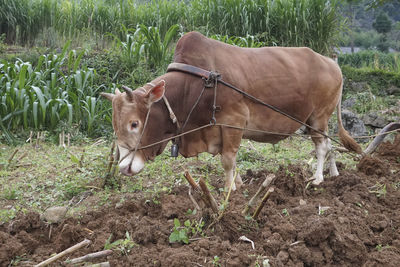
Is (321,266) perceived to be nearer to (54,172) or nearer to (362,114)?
(54,172)

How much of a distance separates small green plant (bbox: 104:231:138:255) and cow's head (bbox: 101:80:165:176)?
654 mm

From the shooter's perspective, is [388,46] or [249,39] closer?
[249,39]

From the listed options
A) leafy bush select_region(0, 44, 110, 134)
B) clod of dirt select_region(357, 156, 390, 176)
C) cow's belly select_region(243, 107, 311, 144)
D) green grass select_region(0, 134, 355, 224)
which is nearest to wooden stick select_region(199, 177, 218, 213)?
green grass select_region(0, 134, 355, 224)

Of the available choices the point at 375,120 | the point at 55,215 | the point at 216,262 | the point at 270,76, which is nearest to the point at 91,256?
the point at 216,262

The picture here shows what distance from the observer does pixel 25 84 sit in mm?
6695

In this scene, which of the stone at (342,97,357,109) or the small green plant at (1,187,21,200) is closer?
the small green plant at (1,187,21,200)

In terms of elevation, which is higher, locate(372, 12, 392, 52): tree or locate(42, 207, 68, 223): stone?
locate(42, 207, 68, 223): stone

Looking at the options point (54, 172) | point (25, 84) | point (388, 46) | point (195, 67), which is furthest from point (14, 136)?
point (388, 46)

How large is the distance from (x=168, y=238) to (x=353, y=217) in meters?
1.34

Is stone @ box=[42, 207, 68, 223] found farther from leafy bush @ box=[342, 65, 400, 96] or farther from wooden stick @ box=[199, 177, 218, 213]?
leafy bush @ box=[342, 65, 400, 96]

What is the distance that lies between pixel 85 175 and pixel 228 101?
173cm

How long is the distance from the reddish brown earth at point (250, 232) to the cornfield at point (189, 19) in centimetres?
560

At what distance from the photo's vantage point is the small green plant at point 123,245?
268 cm

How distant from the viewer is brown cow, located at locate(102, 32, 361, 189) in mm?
3346
